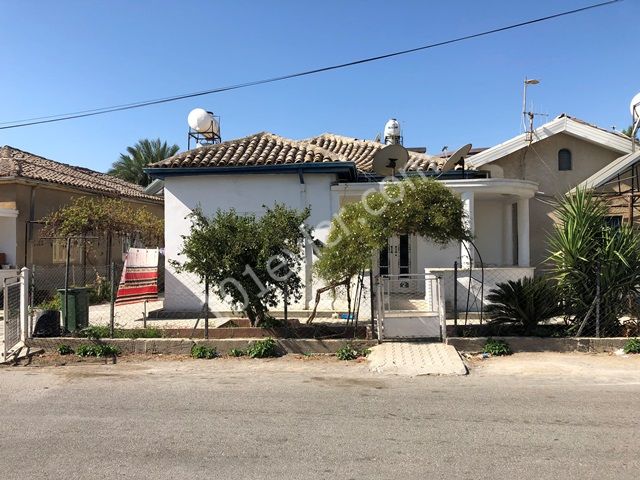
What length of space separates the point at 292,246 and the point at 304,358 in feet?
6.72

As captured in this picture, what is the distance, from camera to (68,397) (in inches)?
253

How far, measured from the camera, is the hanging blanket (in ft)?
35.0

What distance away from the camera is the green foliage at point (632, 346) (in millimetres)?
8492

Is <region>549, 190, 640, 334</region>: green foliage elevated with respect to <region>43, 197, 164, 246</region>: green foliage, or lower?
lower

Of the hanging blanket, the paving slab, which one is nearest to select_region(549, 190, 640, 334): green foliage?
the paving slab

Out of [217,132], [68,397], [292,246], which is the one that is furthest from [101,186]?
[68,397]

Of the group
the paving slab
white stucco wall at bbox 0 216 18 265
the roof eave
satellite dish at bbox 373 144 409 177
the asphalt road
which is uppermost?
satellite dish at bbox 373 144 409 177

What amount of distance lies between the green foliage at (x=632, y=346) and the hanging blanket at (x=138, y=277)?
30.8 ft

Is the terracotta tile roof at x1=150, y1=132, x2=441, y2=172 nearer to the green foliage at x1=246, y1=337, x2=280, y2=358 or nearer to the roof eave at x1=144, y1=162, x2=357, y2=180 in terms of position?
the roof eave at x1=144, y1=162, x2=357, y2=180

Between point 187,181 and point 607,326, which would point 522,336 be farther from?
point 187,181

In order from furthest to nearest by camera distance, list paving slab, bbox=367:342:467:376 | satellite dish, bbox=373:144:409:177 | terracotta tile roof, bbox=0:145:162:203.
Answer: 1. terracotta tile roof, bbox=0:145:162:203
2. satellite dish, bbox=373:144:409:177
3. paving slab, bbox=367:342:467:376

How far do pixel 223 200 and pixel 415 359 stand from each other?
7.15 m

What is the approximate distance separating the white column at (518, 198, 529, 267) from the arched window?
2685mm

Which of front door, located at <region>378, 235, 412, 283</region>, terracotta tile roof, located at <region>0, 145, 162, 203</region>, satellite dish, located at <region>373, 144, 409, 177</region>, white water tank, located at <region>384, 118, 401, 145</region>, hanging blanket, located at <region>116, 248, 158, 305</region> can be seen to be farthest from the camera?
white water tank, located at <region>384, 118, 401, 145</region>
